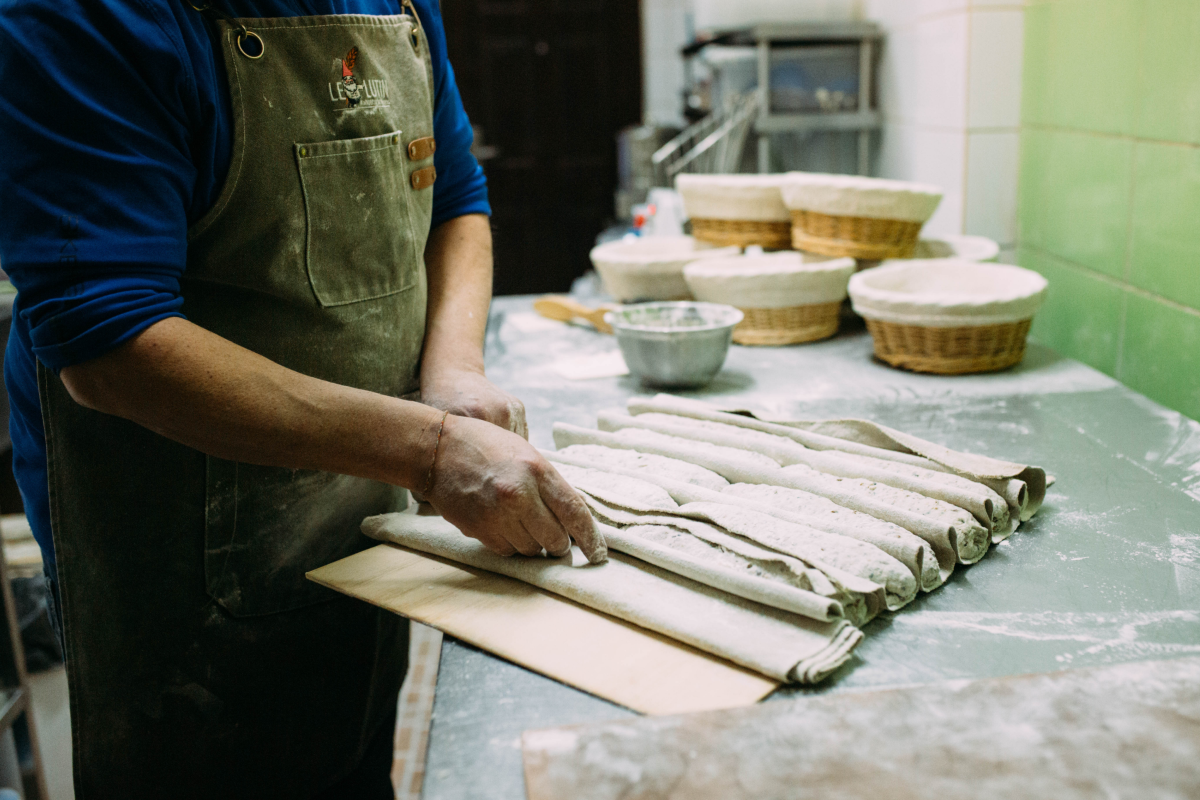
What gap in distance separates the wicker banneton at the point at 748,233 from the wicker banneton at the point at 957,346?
0.46 metres

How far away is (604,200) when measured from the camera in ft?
17.8

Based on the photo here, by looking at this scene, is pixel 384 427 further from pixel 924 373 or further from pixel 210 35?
pixel 924 373

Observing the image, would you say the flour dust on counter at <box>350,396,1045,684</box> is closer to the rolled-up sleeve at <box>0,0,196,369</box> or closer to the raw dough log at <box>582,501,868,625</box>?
the raw dough log at <box>582,501,868,625</box>

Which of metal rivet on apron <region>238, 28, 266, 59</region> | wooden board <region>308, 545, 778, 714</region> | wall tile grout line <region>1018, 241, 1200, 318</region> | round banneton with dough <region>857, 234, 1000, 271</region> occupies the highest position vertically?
metal rivet on apron <region>238, 28, 266, 59</region>

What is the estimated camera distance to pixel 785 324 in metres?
1.86

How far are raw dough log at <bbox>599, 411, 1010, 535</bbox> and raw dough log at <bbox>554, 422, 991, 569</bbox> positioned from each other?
15 millimetres

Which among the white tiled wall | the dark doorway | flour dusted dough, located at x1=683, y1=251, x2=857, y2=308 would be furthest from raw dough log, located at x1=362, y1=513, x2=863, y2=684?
the dark doorway

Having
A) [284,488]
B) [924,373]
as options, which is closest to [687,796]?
[284,488]

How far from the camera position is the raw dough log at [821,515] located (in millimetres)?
860

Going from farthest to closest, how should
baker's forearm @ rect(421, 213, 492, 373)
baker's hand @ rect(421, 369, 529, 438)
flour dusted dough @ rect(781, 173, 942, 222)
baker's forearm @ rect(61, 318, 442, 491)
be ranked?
flour dusted dough @ rect(781, 173, 942, 222), baker's forearm @ rect(421, 213, 492, 373), baker's hand @ rect(421, 369, 529, 438), baker's forearm @ rect(61, 318, 442, 491)

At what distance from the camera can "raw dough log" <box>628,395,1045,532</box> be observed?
1.00 metres

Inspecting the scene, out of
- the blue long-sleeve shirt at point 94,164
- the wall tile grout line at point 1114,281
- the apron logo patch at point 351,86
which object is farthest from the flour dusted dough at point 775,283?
the blue long-sleeve shirt at point 94,164

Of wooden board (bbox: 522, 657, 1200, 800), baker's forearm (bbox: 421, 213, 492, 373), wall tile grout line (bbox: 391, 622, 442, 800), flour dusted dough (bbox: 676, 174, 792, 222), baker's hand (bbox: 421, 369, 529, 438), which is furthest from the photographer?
wall tile grout line (bbox: 391, 622, 442, 800)

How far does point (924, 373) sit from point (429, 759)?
121 centimetres
